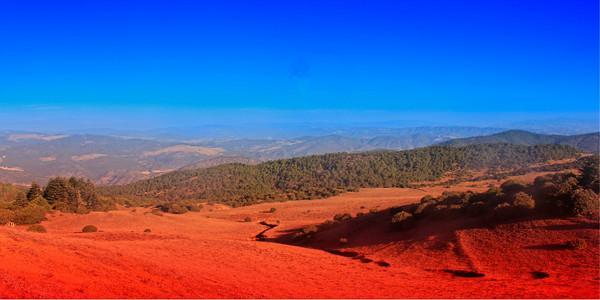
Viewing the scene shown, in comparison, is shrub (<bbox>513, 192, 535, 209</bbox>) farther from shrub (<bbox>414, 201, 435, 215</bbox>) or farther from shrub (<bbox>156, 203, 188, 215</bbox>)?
shrub (<bbox>156, 203, 188, 215</bbox>)

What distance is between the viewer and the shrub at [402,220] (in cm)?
2398

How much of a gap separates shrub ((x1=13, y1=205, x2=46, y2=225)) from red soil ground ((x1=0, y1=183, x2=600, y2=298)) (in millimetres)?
13934

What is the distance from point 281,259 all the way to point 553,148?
104m

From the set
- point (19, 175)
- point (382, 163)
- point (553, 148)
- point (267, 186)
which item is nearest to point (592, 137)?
point (553, 148)

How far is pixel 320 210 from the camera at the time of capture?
4825 cm

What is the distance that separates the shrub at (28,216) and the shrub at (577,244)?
36.0 meters

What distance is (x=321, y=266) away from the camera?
17.6 metres

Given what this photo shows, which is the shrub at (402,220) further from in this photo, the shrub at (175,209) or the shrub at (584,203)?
the shrub at (175,209)

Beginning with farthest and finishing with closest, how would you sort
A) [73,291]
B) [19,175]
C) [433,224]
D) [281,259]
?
[19,175] < [433,224] < [281,259] < [73,291]

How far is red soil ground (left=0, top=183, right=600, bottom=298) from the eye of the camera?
11.7m

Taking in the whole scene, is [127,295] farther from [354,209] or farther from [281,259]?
[354,209]

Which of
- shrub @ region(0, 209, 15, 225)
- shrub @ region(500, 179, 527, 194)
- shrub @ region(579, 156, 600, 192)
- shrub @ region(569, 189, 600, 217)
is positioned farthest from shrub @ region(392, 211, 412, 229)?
shrub @ region(0, 209, 15, 225)

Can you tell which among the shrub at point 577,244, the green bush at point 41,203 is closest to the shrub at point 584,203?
the shrub at point 577,244

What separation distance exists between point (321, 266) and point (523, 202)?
10.2 meters
